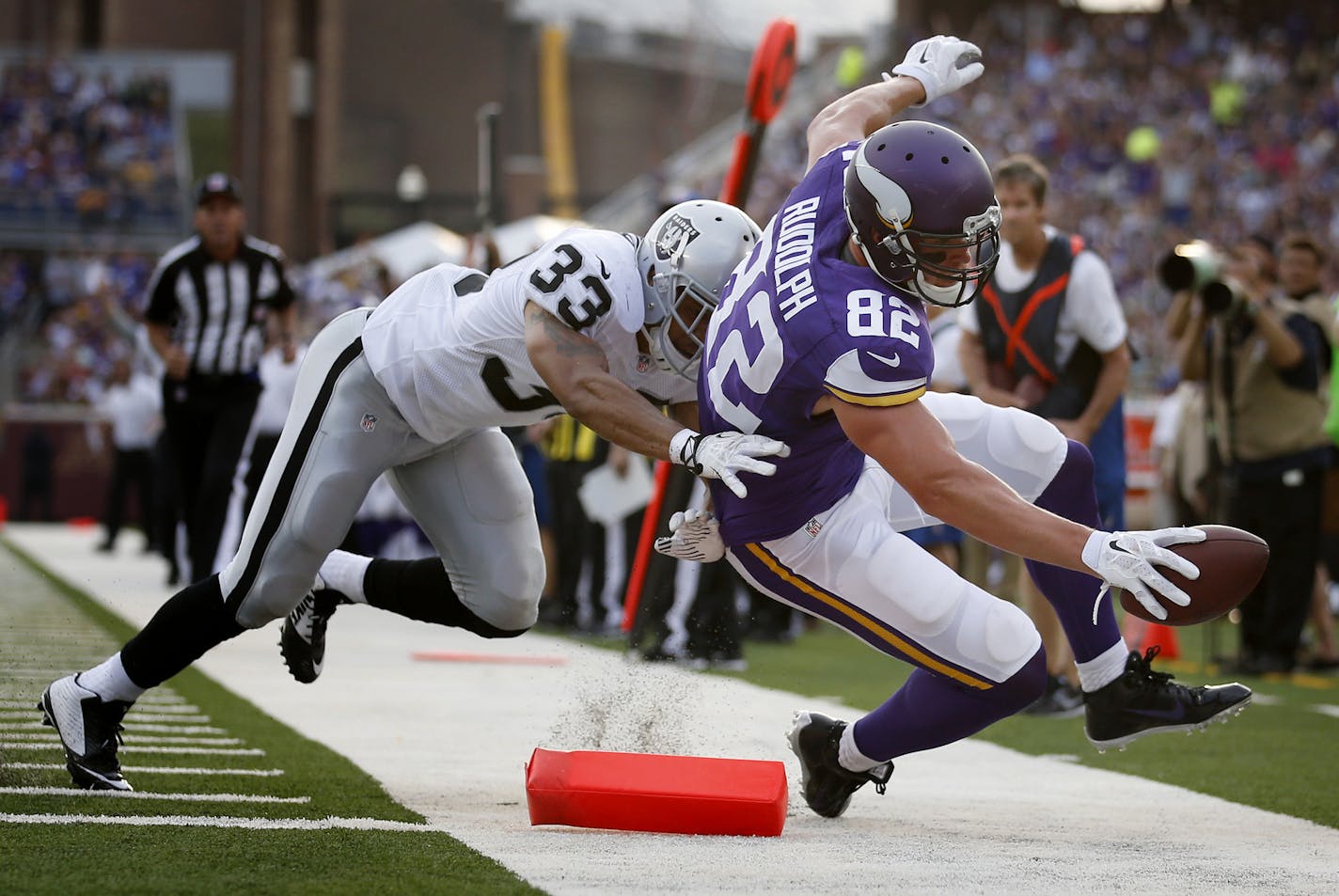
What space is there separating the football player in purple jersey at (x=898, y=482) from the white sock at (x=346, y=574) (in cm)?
105

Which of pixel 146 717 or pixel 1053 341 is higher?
pixel 1053 341

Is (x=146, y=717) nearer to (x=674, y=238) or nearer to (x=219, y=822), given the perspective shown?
(x=219, y=822)

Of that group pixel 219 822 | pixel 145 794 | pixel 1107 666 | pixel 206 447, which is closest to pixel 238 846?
pixel 219 822

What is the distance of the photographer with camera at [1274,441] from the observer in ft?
26.6

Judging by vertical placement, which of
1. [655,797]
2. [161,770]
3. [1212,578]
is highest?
[1212,578]

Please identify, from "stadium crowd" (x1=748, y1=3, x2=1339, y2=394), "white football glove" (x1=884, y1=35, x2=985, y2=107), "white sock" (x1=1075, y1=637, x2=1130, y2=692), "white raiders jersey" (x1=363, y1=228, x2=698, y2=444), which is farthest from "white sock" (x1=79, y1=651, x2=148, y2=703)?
"stadium crowd" (x1=748, y1=3, x2=1339, y2=394)

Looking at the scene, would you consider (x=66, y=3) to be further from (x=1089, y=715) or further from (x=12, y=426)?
(x=1089, y=715)

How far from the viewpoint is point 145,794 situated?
4.11 meters

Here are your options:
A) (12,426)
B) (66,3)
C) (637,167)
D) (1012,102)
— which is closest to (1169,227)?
(1012,102)

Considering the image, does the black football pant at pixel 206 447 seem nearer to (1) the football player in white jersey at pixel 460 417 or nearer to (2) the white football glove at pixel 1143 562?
(1) the football player in white jersey at pixel 460 417

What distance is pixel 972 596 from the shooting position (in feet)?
12.7

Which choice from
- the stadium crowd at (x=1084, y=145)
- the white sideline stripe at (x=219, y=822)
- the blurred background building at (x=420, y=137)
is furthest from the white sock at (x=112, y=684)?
the stadium crowd at (x=1084, y=145)

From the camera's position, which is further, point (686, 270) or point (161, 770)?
point (161, 770)

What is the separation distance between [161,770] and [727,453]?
1.72 meters
